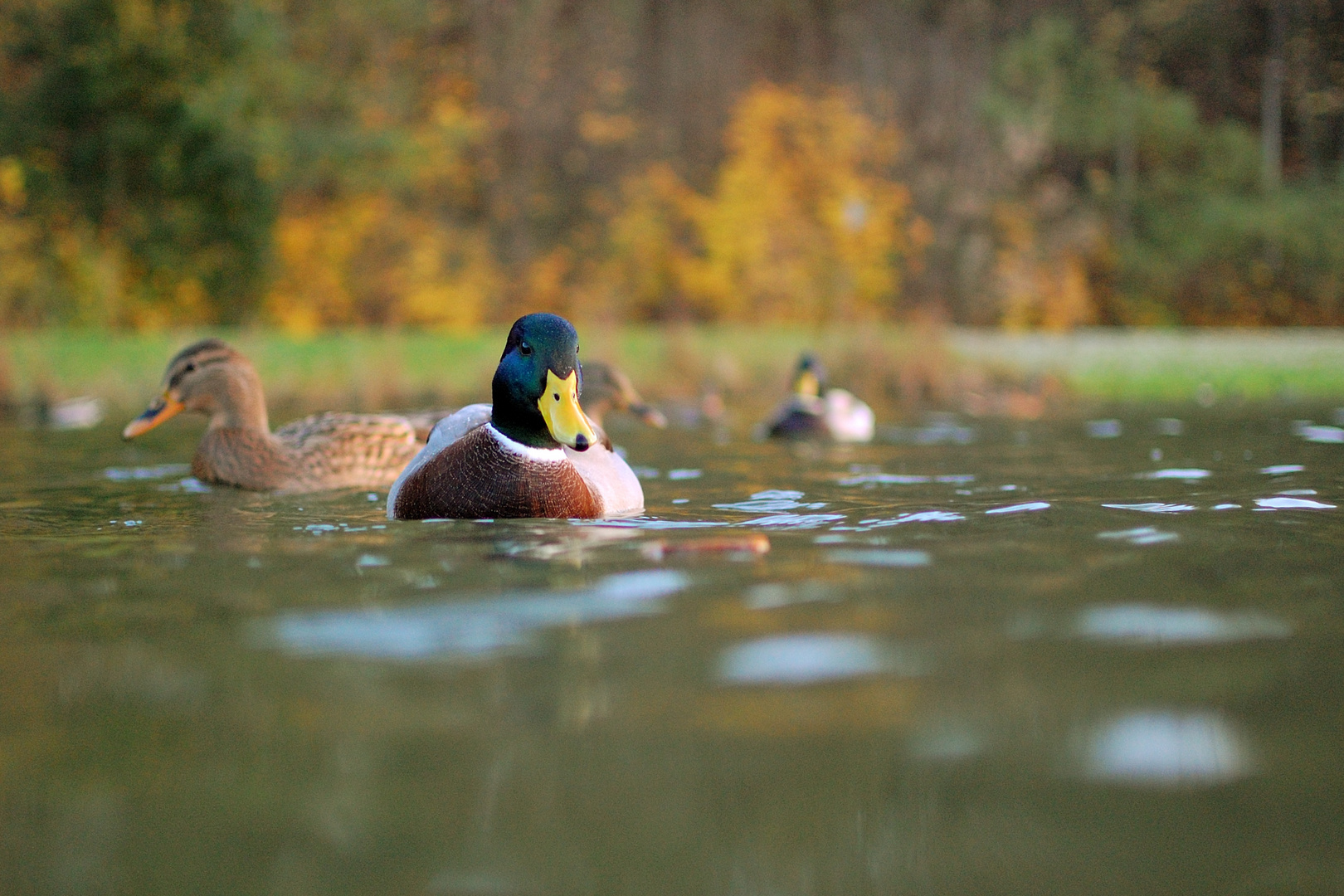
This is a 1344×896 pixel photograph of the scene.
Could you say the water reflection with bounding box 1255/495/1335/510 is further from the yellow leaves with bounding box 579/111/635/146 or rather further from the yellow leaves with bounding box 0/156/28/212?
the yellow leaves with bounding box 579/111/635/146

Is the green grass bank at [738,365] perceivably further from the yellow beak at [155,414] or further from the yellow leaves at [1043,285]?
the yellow leaves at [1043,285]

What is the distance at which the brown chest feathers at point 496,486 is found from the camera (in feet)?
15.8

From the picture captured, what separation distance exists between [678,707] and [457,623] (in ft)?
2.84

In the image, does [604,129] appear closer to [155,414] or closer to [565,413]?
[155,414]

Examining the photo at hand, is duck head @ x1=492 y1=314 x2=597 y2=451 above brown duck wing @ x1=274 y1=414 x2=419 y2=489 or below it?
above

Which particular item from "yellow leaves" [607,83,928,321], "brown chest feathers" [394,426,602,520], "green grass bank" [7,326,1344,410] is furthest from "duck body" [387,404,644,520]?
"yellow leaves" [607,83,928,321]

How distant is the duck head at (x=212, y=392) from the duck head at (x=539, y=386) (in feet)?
7.88

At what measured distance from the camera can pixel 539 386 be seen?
476 cm

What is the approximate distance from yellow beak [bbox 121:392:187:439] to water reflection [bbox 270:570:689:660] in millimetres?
3792

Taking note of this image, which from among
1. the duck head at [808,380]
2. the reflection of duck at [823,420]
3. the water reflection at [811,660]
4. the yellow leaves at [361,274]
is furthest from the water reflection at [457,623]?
the yellow leaves at [361,274]

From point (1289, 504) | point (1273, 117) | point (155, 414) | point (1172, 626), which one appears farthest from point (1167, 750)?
point (1273, 117)

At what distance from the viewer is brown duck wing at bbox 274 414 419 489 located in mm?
6527

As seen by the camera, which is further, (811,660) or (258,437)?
(258,437)

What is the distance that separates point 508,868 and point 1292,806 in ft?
3.86
